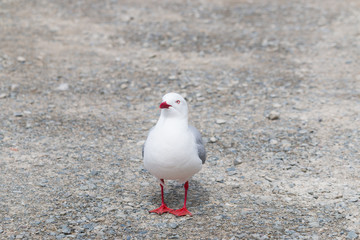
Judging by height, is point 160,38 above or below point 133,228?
above

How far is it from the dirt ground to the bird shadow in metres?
0.03

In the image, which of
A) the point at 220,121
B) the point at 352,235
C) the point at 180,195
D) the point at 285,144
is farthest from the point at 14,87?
the point at 352,235

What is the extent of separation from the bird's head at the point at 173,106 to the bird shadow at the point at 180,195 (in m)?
1.46

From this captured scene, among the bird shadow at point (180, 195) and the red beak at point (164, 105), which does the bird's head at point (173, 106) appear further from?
the bird shadow at point (180, 195)

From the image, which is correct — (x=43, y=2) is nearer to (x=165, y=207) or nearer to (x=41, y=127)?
(x=41, y=127)

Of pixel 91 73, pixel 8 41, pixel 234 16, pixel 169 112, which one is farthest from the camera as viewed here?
pixel 234 16

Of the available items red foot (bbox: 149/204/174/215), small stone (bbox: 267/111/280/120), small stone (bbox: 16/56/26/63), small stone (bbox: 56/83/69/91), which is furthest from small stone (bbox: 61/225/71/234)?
small stone (bbox: 16/56/26/63)

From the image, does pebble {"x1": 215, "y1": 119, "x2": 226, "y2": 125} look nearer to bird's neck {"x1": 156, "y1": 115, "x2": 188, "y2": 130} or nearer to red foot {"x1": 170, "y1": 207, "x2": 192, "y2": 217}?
red foot {"x1": 170, "y1": 207, "x2": 192, "y2": 217}

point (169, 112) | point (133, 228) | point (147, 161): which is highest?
point (169, 112)

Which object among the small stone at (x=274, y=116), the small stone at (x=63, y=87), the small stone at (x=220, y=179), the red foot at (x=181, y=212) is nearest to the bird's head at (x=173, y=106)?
the red foot at (x=181, y=212)

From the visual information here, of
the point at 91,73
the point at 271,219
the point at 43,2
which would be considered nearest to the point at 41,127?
the point at 91,73

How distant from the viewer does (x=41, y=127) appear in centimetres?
966

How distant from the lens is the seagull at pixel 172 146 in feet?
20.4

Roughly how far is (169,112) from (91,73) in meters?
6.46
